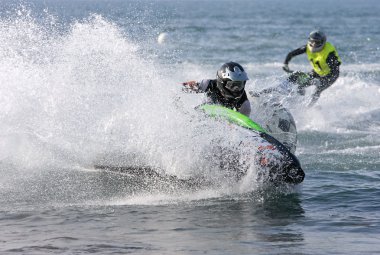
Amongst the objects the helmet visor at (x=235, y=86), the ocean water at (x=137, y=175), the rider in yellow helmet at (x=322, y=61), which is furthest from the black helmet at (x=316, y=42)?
the helmet visor at (x=235, y=86)

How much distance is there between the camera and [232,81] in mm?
10422

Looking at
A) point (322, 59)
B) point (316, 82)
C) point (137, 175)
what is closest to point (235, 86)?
point (137, 175)

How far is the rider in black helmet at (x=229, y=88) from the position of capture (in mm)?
10438

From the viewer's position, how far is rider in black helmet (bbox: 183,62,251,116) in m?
10.4

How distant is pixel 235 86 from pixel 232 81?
0.30 feet

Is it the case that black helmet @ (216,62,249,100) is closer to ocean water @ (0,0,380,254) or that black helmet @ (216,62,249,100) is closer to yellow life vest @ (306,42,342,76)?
ocean water @ (0,0,380,254)

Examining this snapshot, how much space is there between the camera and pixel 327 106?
58.4 ft

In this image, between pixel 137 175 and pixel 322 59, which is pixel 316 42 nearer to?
pixel 322 59

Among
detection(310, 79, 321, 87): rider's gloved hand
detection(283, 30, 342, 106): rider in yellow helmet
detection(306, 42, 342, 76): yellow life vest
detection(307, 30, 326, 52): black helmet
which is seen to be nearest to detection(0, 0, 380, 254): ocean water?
detection(310, 79, 321, 87): rider's gloved hand

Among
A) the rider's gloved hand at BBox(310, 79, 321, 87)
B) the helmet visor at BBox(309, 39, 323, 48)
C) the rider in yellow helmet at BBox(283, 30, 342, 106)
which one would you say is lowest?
the rider's gloved hand at BBox(310, 79, 321, 87)

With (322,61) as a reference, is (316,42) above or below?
above

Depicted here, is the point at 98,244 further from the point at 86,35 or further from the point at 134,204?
the point at 86,35

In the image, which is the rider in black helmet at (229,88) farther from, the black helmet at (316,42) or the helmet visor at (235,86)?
the black helmet at (316,42)

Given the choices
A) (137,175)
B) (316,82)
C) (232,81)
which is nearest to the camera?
(137,175)
